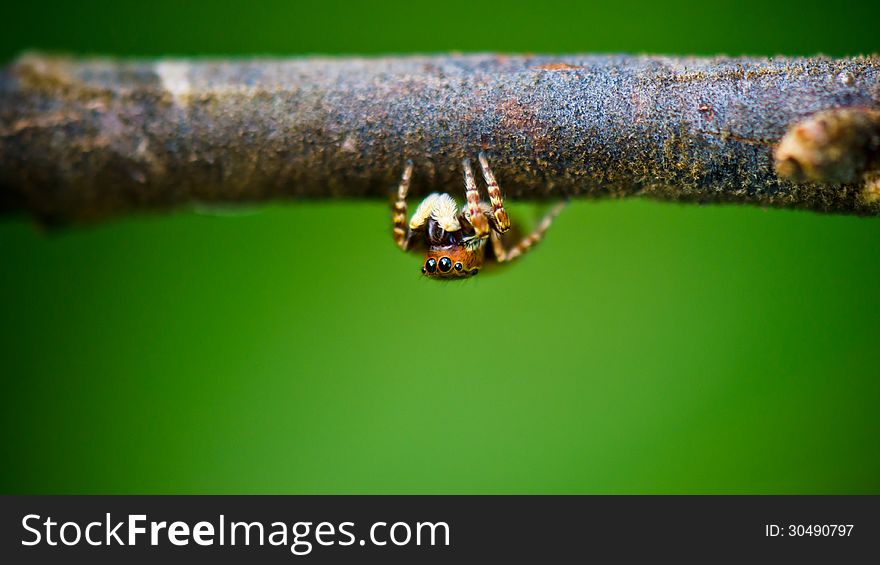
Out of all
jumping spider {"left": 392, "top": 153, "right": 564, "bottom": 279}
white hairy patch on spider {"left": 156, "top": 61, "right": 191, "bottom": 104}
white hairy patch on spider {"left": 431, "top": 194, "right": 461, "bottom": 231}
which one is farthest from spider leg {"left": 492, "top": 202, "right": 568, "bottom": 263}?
white hairy patch on spider {"left": 156, "top": 61, "right": 191, "bottom": 104}

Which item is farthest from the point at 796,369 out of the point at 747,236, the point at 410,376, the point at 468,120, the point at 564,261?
the point at 468,120

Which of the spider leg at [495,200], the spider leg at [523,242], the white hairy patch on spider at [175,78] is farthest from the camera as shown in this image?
the spider leg at [523,242]

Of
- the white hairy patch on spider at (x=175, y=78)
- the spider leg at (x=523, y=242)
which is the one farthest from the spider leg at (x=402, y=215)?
the white hairy patch on spider at (x=175, y=78)

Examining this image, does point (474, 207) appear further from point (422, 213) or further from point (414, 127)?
point (414, 127)

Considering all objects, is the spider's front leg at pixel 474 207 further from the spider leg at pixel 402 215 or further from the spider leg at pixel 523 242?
the spider leg at pixel 402 215

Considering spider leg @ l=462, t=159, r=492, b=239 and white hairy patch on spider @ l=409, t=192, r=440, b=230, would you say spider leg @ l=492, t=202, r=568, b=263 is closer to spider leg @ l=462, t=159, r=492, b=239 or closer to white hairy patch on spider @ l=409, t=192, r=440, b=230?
spider leg @ l=462, t=159, r=492, b=239

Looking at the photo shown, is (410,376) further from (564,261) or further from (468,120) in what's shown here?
(468,120)

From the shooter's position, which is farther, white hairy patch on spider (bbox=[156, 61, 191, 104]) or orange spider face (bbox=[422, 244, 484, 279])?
orange spider face (bbox=[422, 244, 484, 279])
